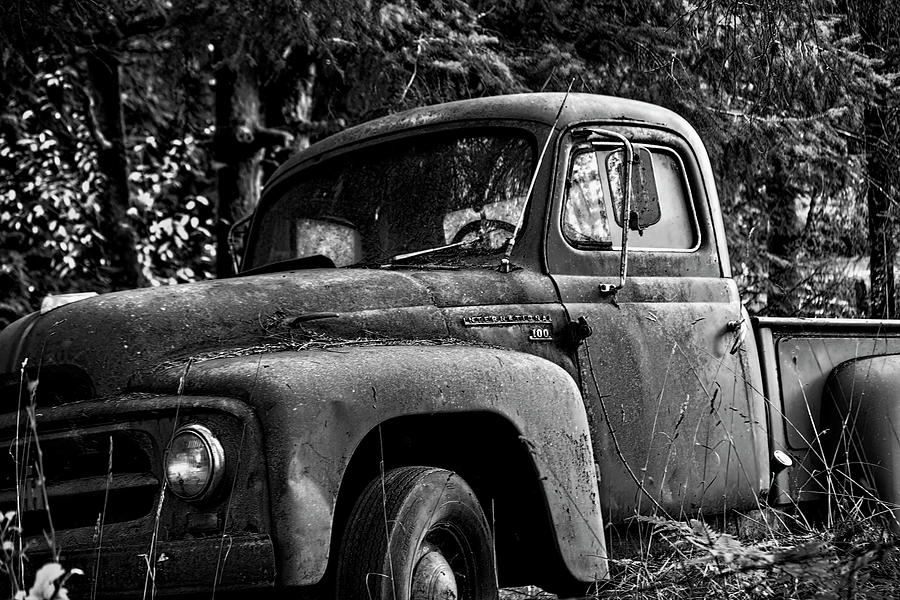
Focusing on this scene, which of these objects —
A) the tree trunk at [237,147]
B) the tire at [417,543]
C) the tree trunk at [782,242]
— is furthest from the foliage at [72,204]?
the tire at [417,543]

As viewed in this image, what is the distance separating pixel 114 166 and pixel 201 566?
9.31 meters

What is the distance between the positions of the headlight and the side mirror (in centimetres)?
178

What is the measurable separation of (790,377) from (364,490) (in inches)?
90.5

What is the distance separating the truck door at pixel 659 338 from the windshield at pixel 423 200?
21 centimetres

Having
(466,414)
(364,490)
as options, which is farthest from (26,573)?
(466,414)

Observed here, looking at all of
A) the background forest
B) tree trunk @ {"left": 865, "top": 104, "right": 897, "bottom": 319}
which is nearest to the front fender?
the background forest

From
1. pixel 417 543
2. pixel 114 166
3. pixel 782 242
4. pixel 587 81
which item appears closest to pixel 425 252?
pixel 417 543

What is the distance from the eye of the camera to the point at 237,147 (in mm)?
9023

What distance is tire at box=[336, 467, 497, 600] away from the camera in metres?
2.83

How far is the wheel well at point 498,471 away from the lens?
3307 mm

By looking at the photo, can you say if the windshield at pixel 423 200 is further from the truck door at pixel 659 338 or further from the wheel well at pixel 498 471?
the wheel well at pixel 498 471

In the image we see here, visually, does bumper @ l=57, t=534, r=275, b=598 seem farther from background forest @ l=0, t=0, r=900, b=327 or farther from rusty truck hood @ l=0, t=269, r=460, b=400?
background forest @ l=0, t=0, r=900, b=327

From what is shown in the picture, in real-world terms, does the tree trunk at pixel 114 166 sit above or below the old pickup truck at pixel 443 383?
above

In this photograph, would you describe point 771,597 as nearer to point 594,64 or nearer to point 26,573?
point 26,573
